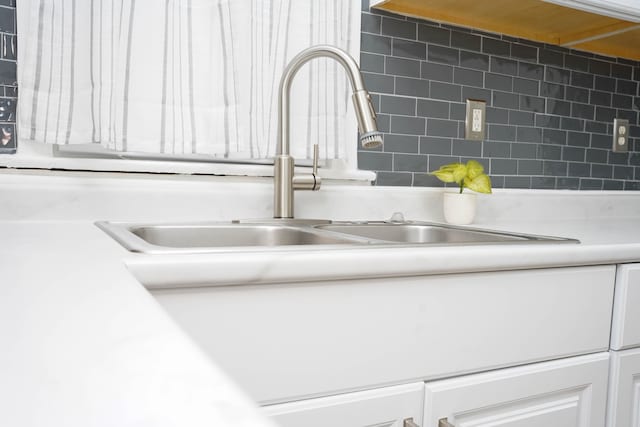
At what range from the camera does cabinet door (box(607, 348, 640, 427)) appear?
3.56ft

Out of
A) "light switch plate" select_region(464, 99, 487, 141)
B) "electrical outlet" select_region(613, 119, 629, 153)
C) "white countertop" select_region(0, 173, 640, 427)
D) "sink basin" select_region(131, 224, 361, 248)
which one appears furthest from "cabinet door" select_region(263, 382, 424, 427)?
"electrical outlet" select_region(613, 119, 629, 153)

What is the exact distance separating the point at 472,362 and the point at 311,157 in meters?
0.73

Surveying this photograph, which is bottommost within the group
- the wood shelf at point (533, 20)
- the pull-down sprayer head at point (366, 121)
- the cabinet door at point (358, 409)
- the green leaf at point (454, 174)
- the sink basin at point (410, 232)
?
the cabinet door at point (358, 409)

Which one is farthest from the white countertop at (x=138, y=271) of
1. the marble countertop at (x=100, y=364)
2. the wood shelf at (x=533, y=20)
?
the wood shelf at (x=533, y=20)

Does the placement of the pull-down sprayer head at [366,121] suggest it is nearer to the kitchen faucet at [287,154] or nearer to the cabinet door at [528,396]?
the kitchen faucet at [287,154]

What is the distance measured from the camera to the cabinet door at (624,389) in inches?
42.7

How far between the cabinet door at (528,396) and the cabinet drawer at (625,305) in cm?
5

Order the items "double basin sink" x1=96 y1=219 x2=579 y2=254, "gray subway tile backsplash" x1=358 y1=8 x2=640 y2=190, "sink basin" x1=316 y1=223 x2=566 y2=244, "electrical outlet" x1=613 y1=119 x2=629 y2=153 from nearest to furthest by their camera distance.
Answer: "double basin sink" x1=96 y1=219 x2=579 y2=254 < "sink basin" x1=316 y1=223 x2=566 y2=244 < "gray subway tile backsplash" x1=358 y1=8 x2=640 y2=190 < "electrical outlet" x1=613 y1=119 x2=629 y2=153

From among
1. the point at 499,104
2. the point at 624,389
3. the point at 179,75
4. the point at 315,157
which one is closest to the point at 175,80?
the point at 179,75

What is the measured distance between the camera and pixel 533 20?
1.71 m

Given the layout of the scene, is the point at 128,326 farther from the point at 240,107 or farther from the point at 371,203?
the point at 371,203

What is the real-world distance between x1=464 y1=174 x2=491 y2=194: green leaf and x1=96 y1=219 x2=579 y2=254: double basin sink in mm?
191

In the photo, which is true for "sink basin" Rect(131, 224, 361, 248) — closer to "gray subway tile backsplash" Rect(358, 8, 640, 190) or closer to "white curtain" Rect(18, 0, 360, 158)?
"white curtain" Rect(18, 0, 360, 158)

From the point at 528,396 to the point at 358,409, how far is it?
360 millimetres
